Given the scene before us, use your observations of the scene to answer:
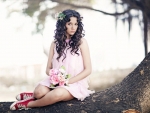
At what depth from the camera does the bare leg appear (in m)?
2.00

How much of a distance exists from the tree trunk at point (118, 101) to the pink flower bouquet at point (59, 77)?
13 centimetres

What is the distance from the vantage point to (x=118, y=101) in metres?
2.03

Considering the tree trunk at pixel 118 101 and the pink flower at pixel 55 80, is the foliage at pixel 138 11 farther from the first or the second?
the pink flower at pixel 55 80

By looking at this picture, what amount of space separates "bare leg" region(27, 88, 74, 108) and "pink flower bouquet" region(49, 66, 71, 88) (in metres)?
0.06

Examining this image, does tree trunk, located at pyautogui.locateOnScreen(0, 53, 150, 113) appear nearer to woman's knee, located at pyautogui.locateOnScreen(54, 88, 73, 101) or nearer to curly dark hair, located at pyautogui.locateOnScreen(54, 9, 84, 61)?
woman's knee, located at pyautogui.locateOnScreen(54, 88, 73, 101)

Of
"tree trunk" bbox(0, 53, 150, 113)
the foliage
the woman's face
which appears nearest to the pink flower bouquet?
"tree trunk" bbox(0, 53, 150, 113)

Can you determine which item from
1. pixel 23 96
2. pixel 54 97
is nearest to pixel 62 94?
pixel 54 97

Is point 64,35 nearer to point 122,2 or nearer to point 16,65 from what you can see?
point 122,2

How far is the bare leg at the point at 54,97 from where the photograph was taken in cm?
200

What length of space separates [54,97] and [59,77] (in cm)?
14

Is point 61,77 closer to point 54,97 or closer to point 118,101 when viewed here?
point 54,97

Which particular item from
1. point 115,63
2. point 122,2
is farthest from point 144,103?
point 115,63

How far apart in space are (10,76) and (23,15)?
2054mm

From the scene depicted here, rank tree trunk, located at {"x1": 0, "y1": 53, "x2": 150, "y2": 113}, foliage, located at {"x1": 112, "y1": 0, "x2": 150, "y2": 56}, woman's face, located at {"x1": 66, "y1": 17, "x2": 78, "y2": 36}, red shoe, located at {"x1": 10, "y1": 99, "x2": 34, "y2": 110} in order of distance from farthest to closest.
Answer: foliage, located at {"x1": 112, "y1": 0, "x2": 150, "y2": 56} → woman's face, located at {"x1": 66, "y1": 17, "x2": 78, "y2": 36} → red shoe, located at {"x1": 10, "y1": 99, "x2": 34, "y2": 110} → tree trunk, located at {"x1": 0, "y1": 53, "x2": 150, "y2": 113}
